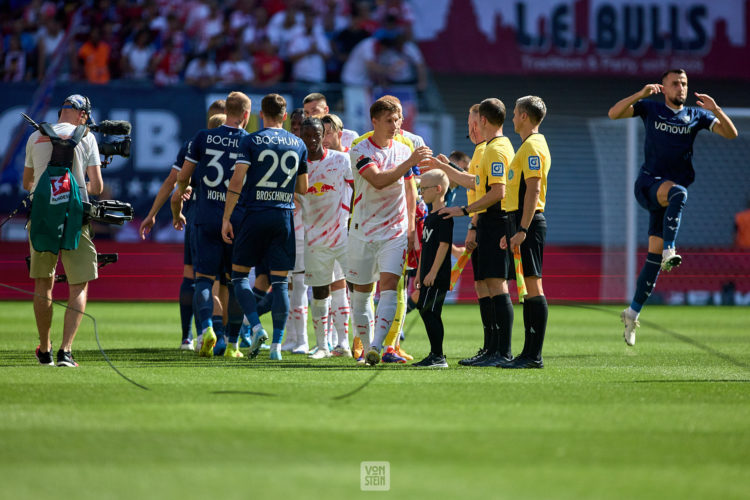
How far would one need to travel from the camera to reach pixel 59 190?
26.8 ft

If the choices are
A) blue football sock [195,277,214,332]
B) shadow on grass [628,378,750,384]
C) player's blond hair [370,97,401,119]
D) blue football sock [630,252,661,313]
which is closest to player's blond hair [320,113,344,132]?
player's blond hair [370,97,401,119]

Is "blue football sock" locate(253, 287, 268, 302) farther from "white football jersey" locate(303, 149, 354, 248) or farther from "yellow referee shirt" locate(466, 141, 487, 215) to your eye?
"yellow referee shirt" locate(466, 141, 487, 215)

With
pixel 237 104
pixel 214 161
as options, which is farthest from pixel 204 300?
pixel 237 104

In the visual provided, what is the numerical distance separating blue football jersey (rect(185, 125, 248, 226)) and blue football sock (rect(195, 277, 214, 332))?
53 centimetres

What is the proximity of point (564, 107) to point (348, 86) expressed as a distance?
8377 mm

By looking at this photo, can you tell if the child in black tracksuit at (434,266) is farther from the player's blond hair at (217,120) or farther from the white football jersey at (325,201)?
the player's blond hair at (217,120)

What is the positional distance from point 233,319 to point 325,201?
134cm

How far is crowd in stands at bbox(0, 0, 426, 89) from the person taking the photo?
2123 cm

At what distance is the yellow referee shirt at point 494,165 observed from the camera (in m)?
8.38

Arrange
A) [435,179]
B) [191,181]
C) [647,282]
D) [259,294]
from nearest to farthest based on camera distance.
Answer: [435,179], [259,294], [191,181], [647,282]

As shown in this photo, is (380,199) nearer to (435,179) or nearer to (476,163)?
(435,179)

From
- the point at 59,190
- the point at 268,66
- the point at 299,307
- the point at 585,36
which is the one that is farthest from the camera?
the point at 585,36

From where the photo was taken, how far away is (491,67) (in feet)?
76.9


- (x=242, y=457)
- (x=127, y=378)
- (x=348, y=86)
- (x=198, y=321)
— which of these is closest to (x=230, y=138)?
(x=198, y=321)
